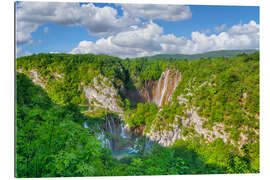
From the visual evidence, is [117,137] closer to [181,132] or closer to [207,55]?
[181,132]

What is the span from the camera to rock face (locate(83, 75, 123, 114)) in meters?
3.85

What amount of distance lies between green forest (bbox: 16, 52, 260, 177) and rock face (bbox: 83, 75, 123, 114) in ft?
0.24

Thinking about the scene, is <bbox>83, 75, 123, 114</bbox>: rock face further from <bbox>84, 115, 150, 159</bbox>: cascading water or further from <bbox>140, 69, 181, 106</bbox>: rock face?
<bbox>140, 69, 181, 106</bbox>: rock face

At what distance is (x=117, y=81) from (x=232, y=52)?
212cm

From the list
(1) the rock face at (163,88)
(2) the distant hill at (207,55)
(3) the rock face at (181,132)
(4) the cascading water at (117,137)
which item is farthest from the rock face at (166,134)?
(2) the distant hill at (207,55)

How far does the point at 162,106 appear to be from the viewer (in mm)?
3965

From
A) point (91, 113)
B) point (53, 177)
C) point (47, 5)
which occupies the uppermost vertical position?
point (47, 5)

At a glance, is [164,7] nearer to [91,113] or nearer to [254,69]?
[254,69]

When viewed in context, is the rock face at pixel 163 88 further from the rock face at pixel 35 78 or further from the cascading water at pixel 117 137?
the rock face at pixel 35 78

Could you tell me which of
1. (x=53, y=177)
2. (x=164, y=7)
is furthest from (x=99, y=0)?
(x=53, y=177)

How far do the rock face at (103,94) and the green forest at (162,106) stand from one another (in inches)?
2.9

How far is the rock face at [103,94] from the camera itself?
3848mm

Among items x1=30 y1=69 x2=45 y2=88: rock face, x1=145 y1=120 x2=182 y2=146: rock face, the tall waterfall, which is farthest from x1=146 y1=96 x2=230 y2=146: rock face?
x1=30 y1=69 x2=45 y2=88: rock face

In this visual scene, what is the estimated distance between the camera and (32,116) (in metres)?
3.00
